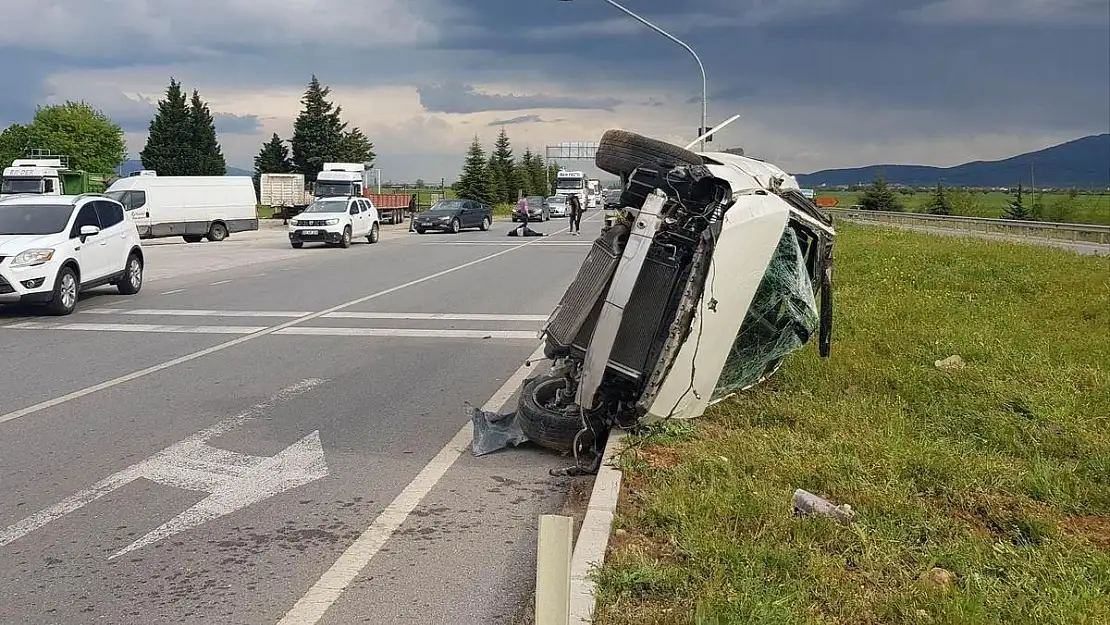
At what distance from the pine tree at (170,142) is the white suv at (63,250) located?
76.5 m

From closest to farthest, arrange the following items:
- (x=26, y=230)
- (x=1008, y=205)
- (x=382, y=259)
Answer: (x=26, y=230), (x=382, y=259), (x=1008, y=205)

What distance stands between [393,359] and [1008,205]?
58.1 metres

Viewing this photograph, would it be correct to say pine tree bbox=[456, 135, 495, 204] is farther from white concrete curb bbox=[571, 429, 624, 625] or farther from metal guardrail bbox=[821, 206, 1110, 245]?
white concrete curb bbox=[571, 429, 624, 625]

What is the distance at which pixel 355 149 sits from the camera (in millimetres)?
83500

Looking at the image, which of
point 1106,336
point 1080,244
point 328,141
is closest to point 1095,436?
point 1106,336

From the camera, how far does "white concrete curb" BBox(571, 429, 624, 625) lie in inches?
150

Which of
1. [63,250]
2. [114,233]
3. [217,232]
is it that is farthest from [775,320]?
[217,232]

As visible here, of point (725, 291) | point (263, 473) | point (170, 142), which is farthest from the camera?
point (170, 142)

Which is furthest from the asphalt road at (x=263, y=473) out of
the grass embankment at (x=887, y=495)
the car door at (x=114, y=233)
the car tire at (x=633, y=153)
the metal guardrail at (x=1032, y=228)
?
the metal guardrail at (x=1032, y=228)

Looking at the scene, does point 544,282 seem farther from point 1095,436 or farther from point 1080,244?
point 1080,244

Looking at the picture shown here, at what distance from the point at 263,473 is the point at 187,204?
31.2m

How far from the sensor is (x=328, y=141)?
249 feet

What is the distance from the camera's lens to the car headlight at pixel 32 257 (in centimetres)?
1307

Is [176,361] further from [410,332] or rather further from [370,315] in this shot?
[370,315]
